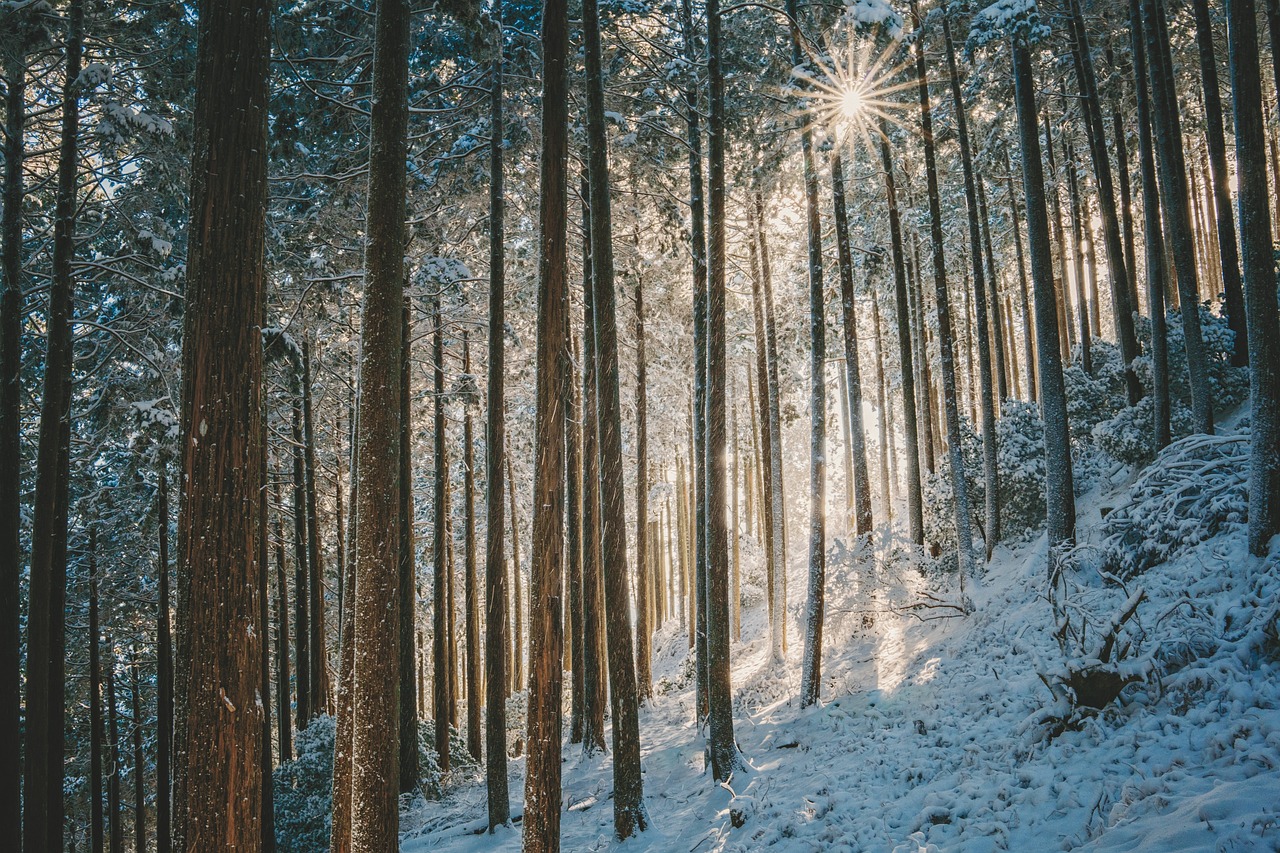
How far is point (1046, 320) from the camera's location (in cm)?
973

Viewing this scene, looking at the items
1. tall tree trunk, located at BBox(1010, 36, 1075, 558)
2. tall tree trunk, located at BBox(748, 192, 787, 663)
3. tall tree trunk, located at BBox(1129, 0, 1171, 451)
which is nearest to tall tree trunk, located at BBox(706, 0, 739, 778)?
tall tree trunk, located at BBox(1010, 36, 1075, 558)

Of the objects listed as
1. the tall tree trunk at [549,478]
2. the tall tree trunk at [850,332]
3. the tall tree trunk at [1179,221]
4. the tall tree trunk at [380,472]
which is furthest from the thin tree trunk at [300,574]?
the tall tree trunk at [1179,221]

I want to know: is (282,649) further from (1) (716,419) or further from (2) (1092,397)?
(2) (1092,397)

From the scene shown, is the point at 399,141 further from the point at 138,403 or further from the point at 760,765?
the point at 760,765

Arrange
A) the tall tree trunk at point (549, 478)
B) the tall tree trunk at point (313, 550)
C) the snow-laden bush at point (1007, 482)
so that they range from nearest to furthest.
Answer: the tall tree trunk at point (549, 478), the snow-laden bush at point (1007, 482), the tall tree trunk at point (313, 550)

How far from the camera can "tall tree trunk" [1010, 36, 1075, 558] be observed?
9.71 m

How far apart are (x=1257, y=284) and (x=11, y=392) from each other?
1501cm

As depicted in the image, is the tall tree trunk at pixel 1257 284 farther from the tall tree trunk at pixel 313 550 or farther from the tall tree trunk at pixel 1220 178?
the tall tree trunk at pixel 313 550

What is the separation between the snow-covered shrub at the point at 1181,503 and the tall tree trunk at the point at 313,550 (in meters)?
13.1

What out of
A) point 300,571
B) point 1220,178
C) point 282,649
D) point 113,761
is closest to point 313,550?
point 300,571

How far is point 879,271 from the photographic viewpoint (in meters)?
15.7

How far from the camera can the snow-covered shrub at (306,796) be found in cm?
1252

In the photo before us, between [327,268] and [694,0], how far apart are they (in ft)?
29.2

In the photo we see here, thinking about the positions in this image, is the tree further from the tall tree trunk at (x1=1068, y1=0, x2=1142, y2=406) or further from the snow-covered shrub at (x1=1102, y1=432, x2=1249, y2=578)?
the tall tree trunk at (x1=1068, y1=0, x2=1142, y2=406)
